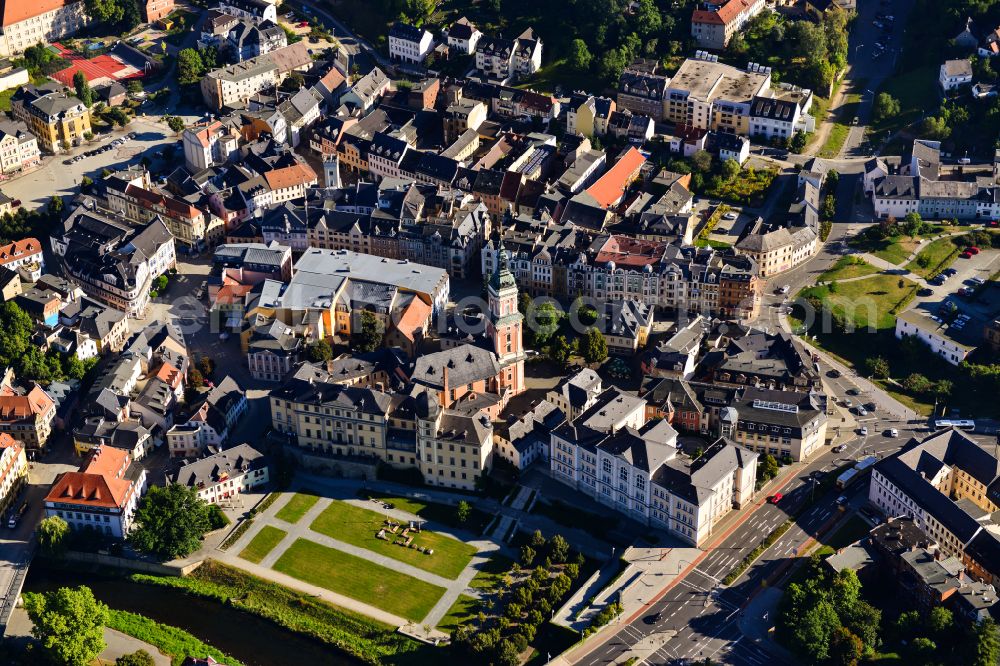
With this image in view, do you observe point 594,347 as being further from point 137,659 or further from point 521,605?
point 137,659

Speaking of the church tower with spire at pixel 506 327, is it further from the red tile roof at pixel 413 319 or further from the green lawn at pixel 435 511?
the green lawn at pixel 435 511

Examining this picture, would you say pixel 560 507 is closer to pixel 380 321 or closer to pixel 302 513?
pixel 302 513

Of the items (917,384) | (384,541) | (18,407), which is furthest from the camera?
(917,384)

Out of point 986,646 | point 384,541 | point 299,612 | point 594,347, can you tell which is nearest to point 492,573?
point 384,541

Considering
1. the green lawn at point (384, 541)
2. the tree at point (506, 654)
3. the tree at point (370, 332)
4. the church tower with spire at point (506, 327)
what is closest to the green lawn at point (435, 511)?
the green lawn at point (384, 541)

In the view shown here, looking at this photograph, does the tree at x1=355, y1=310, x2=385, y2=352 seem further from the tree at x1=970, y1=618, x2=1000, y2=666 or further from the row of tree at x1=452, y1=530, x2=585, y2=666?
the tree at x1=970, y1=618, x2=1000, y2=666

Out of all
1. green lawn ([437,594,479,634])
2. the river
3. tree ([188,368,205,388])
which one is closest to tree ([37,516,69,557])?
the river
